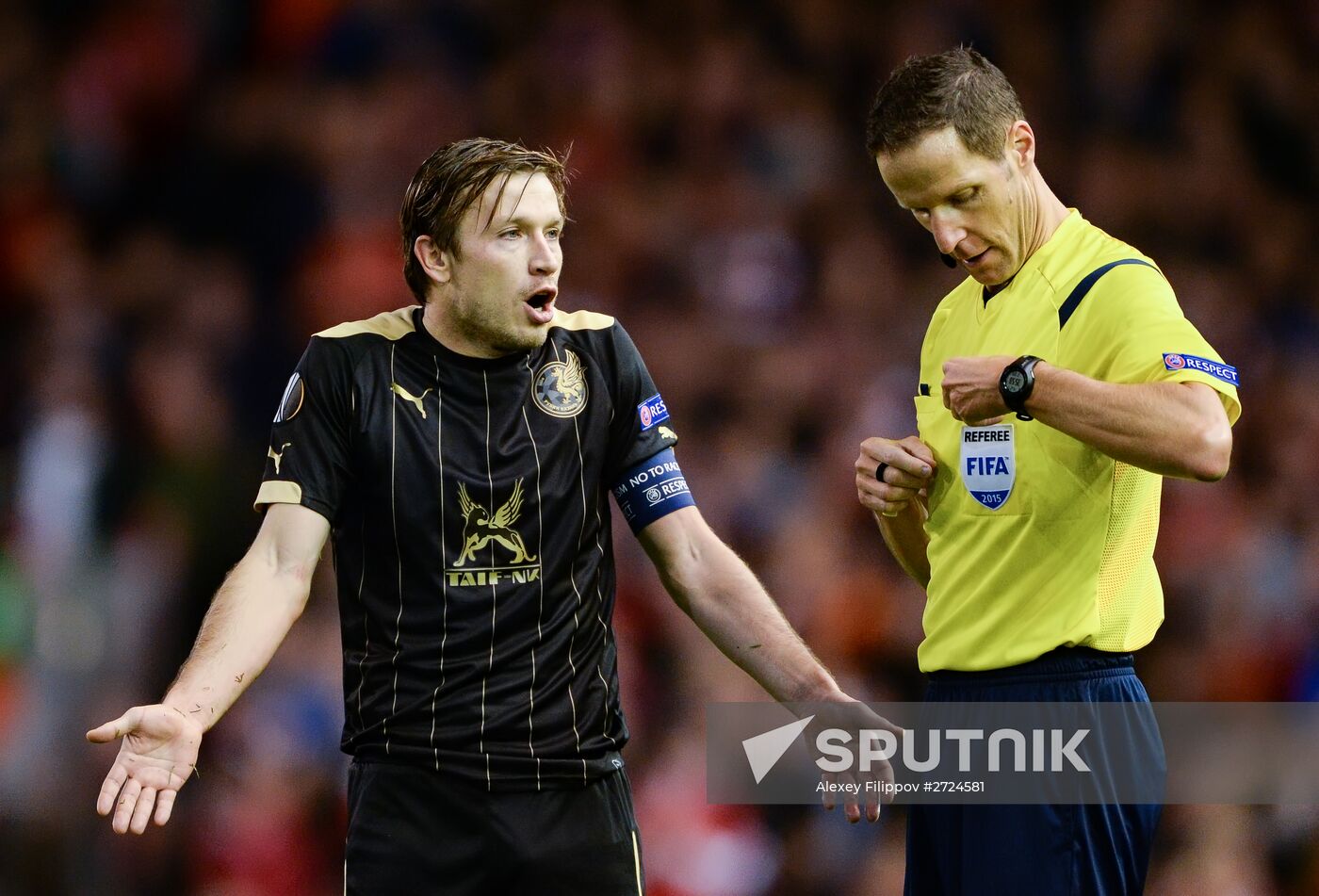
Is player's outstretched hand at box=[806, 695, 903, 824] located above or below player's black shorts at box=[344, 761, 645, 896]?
above

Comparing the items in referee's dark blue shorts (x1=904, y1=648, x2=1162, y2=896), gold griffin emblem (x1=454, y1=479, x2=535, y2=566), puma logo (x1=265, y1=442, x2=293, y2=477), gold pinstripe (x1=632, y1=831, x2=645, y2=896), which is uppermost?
puma logo (x1=265, y1=442, x2=293, y2=477)

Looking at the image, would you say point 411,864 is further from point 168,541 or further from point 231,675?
point 168,541

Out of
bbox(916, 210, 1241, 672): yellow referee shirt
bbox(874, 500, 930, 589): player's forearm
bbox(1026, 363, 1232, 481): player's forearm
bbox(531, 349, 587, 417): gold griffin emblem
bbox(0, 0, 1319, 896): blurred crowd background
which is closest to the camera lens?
bbox(1026, 363, 1232, 481): player's forearm

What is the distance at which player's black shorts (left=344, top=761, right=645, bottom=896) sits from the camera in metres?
3.38

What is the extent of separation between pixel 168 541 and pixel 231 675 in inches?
152

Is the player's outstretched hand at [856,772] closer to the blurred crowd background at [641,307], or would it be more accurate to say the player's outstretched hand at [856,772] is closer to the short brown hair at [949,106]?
the short brown hair at [949,106]

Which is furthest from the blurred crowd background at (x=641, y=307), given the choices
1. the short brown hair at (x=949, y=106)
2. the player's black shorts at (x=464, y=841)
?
the short brown hair at (x=949, y=106)

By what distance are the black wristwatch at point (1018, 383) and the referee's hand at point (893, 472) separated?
0.42 m

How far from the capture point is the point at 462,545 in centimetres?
350

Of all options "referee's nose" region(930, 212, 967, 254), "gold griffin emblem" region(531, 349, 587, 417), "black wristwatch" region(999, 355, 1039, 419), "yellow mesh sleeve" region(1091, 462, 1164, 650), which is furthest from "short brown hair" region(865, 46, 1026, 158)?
"gold griffin emblem" region(531, 349, 587, 417)

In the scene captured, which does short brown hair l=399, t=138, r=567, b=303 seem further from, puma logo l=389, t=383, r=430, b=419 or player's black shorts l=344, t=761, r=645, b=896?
player's black shorts l=344, t=761, r=645, b=896

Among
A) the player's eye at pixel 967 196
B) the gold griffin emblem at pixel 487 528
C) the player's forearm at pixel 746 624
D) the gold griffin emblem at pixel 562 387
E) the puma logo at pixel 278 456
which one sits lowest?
the player's forearm at pixel 746 624

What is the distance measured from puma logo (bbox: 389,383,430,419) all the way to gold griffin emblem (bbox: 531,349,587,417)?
0.81 feet

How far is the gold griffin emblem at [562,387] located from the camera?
12.0 feet
